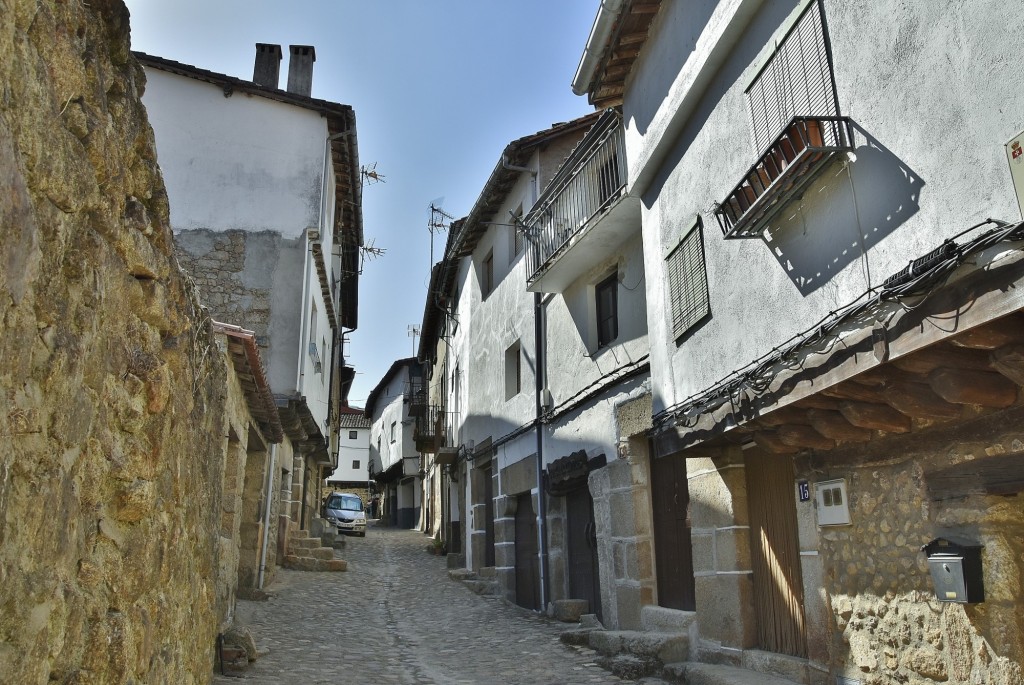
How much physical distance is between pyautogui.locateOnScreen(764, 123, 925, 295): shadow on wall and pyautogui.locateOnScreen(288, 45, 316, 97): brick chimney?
12.0 metres

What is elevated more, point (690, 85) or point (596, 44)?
point (596, 44)

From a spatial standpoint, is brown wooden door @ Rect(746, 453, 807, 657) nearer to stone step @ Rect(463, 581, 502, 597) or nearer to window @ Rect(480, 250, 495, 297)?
stone step @ Rect(463, 581, 502, 597)

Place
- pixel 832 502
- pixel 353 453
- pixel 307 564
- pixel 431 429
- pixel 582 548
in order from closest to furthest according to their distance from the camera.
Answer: pixel 832 502 → pixel 582 548 → pixel 307 564 → pixel 431 429 → pixel 353 453

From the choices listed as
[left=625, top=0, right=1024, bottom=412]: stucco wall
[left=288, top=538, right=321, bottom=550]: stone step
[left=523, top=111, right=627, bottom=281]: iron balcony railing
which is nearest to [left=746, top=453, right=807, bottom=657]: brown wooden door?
[left=625, top=0, right=1024, bottom=412]: stucco wall

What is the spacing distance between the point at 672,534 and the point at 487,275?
28.8ft

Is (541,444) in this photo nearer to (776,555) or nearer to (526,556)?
(526,556)

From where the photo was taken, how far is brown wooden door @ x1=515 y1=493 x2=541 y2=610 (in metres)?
12.8

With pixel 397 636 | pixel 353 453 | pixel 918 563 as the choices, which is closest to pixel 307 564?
pixel 397 636

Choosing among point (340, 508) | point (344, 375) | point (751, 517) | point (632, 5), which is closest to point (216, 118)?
point (632, 5)

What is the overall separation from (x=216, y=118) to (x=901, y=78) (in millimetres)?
11328

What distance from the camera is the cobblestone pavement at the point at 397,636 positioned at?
296 inches

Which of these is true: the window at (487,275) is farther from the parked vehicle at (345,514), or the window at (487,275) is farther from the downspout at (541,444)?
the parked vehicle at (345,514)

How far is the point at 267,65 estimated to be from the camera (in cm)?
1572

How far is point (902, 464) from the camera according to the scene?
5.36 meters
